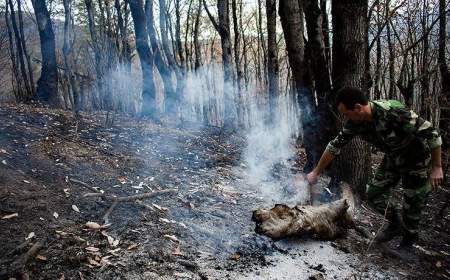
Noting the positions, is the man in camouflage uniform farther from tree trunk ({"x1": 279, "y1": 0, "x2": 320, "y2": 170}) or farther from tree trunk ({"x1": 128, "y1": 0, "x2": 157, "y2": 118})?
tree trunk ({"x1": 128, "y1": 0, "x2": 157, "y2": 118})

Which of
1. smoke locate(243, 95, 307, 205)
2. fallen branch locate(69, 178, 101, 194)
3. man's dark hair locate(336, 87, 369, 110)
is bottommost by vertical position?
smoke locate(243, 95, 307, 205)

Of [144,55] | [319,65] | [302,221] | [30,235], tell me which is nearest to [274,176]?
[319,65]

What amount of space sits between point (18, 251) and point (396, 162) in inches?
147

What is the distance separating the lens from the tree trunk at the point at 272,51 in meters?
9.55

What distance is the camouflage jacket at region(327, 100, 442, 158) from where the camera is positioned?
11.4 ft

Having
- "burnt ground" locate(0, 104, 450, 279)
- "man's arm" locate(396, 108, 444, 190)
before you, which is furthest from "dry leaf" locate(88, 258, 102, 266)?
"man's arm" locate(396, 108, 444, 190)

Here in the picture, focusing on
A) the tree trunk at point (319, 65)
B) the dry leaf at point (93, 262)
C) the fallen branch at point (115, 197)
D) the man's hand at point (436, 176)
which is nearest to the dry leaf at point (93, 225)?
the fallen branch at point (115, 197)

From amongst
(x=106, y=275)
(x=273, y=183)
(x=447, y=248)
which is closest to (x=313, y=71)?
(x=273, y=183)

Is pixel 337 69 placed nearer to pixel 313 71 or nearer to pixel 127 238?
pixel 313 71

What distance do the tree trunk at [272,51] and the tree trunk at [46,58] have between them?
6570 millimetres

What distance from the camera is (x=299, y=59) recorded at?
20.5 ft

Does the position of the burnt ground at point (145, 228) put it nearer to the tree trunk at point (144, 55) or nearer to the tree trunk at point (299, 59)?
the tree trunk at point (299, 59)

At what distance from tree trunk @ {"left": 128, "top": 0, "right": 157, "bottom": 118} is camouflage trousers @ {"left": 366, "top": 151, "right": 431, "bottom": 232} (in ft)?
30.2

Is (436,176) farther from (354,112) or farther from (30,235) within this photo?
(30,235)
